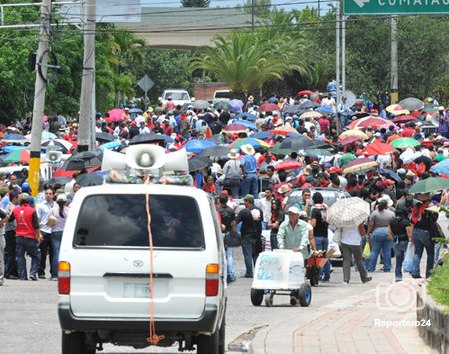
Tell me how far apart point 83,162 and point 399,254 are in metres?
11.1

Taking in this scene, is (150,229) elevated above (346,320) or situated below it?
above

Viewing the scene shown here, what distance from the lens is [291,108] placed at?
5256cm

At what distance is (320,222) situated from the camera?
83.2 feet

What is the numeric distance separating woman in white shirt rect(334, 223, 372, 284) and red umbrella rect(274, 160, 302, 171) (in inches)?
376

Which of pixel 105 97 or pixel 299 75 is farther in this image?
pixel 299 75

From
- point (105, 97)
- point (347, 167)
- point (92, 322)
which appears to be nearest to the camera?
point (92, 322)

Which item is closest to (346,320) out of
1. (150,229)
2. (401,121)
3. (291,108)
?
(150,229)

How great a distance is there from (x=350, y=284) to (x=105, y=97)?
42773 mm

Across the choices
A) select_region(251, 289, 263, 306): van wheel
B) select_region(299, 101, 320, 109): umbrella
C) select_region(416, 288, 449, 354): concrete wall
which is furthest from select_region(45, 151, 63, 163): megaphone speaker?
select_region(416, 288, 449, 354): concrete wall

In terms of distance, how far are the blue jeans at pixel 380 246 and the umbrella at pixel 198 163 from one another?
707cm

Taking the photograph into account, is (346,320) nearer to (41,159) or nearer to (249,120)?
(41,159)

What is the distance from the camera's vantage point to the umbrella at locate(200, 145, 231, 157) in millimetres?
37188

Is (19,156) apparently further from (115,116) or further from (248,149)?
(115,116)

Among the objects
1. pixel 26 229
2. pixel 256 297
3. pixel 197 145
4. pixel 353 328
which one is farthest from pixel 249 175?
pixel 353 328
